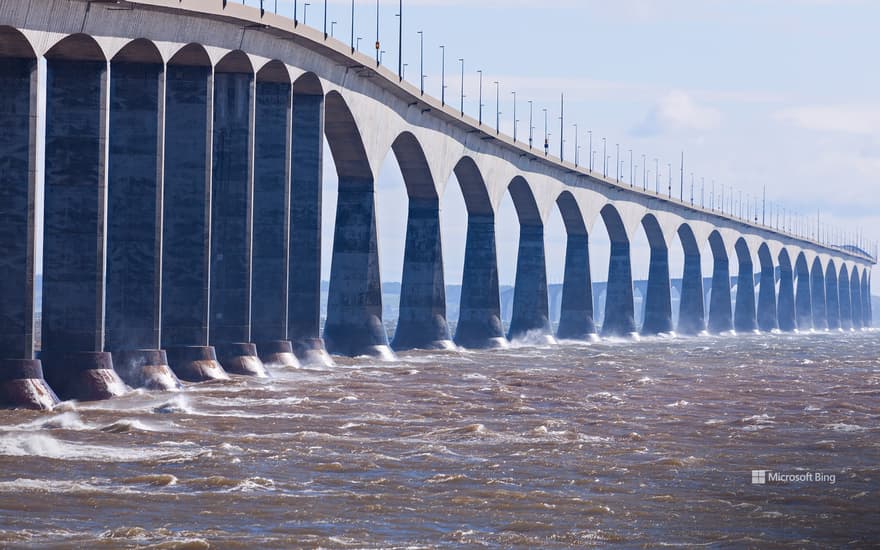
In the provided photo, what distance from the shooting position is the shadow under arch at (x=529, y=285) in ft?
305

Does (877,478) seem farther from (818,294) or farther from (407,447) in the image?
(818,294)

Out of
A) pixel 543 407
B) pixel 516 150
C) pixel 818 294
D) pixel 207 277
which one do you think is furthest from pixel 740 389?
pixel 818 294

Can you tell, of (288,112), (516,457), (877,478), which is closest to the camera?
(877,478)

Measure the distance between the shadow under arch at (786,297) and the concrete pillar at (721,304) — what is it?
27.2 metres

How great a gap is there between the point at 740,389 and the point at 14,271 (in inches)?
902

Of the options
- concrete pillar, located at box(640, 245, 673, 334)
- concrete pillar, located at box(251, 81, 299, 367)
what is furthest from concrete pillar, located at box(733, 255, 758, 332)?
concrete pillar, located at box(251, 81, 299, 367)

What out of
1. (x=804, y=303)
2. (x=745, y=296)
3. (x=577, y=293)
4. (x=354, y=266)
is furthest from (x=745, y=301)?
(x=354, y=266)

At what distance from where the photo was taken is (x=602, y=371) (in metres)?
58.2

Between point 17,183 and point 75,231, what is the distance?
3.36m

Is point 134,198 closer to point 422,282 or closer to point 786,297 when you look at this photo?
point 422,282

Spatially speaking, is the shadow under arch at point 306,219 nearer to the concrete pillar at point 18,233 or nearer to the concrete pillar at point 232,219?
the concrete pillar at point 232,219

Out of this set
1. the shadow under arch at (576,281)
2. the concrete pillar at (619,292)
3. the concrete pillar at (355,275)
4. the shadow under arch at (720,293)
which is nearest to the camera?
the concrete pillar at (355,275)

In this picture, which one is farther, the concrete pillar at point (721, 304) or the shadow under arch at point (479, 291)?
the concrete pillar at point (721, 304)

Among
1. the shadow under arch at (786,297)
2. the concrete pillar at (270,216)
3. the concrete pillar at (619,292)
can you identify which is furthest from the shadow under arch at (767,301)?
the concrete pillar at (270,216)
